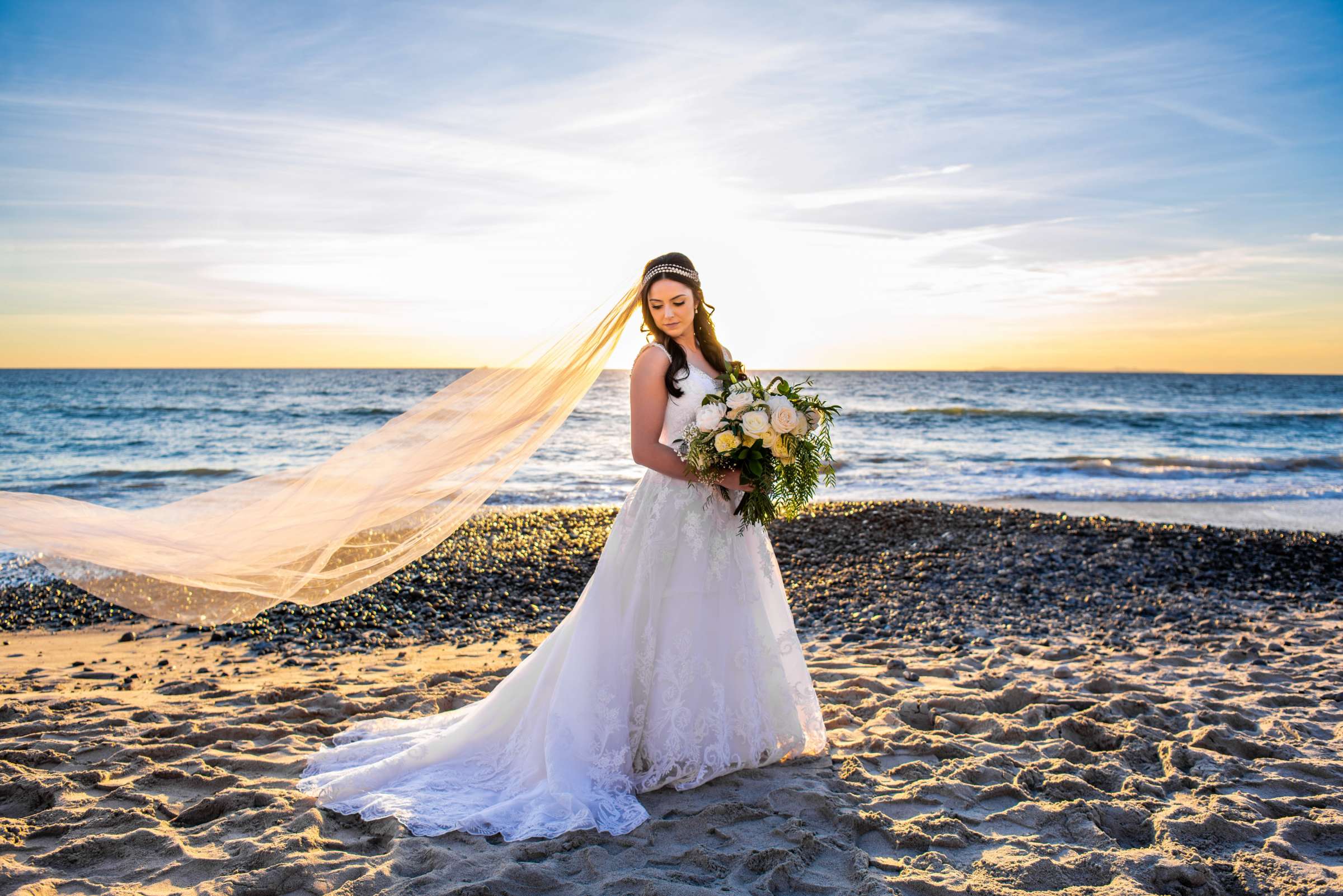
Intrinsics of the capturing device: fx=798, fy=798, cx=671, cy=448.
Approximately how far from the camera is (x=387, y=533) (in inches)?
174

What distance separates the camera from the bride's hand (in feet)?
12.8

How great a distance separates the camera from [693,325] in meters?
4.39

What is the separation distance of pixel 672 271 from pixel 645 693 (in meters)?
2.19

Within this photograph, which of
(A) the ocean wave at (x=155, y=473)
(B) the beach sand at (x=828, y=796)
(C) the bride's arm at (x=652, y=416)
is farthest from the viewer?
(A) the ocean wave at (x=155, y=473)

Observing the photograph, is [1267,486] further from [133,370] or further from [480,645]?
[133,370]

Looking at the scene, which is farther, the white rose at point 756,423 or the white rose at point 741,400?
the white rose at point 741,400

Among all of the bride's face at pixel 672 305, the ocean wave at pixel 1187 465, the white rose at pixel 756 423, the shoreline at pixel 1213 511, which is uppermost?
the bride's face at pixel 672 305

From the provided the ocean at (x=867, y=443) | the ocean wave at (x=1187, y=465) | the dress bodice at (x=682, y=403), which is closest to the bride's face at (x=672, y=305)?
the dress bodice at (x=682, y=403)

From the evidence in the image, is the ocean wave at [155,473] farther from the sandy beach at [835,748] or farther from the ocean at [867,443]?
the sandy beach at [835,748]

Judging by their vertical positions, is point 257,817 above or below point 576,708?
below

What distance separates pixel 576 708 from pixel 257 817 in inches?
59.2

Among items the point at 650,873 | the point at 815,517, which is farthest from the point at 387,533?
the point at 815,517

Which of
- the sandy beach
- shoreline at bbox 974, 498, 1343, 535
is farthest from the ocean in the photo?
the sandy beach

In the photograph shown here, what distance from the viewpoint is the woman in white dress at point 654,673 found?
3914mm
